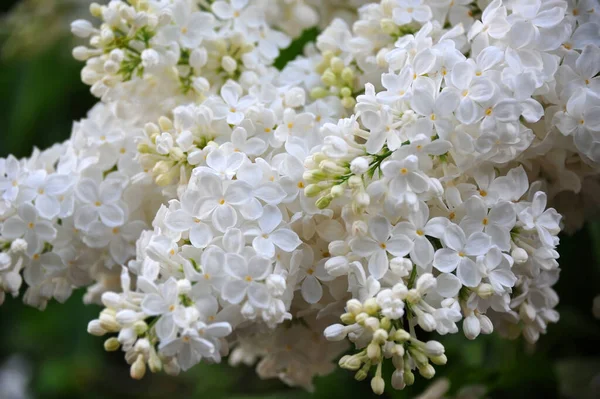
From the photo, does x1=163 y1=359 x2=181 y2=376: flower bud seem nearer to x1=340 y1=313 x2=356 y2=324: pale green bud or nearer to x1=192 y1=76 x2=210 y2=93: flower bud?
x1=340 y1=313 x2=356 y2=324: pale green bud

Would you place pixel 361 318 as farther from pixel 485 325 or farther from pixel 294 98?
pixel 294 98

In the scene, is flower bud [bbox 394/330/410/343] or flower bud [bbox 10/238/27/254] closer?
flower bud [bbox 394/330/410/343]

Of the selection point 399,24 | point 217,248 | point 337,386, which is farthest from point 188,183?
point 337,386

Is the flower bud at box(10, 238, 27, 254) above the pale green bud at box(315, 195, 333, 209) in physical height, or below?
below

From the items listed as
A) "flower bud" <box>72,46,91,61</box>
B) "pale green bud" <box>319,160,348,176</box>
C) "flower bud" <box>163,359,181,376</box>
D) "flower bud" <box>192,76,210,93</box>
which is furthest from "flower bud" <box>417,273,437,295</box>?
"flower bud" <box>72,46,91,61</box>

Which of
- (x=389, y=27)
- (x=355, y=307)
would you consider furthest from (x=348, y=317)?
(x=389, y=27)

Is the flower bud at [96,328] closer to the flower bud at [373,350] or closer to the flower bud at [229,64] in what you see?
the flower bud at [373,350]

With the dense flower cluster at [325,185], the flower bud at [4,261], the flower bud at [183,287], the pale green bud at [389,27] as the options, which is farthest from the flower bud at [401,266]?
the flower bud at [4,261]

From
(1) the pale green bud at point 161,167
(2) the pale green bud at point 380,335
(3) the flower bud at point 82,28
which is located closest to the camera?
(2) the pale green bud at point 380,335

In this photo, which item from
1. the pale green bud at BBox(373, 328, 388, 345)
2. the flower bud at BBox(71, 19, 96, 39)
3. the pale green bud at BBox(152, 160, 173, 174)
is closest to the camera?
the pale green bud at BBox(373, 328, 388, 345)
